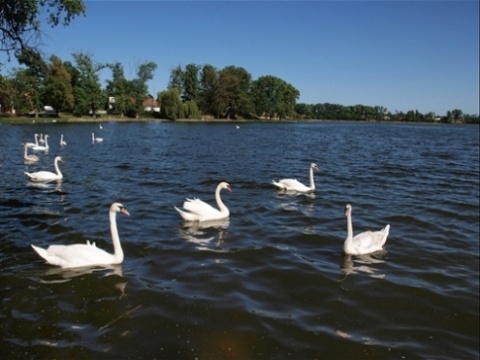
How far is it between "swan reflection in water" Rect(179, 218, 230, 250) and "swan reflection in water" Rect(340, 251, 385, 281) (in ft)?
9.80

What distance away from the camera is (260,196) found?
1633 cm

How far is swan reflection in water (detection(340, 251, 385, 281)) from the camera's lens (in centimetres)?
848

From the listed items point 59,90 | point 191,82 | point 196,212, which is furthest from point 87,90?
point 196,212

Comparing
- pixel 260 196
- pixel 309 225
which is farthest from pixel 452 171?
pixel 309 225

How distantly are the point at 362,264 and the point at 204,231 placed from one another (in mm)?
4222

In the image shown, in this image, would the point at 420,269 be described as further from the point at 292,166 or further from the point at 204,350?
the point at 292,166

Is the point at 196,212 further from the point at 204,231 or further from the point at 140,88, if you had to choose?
the point at 140,88

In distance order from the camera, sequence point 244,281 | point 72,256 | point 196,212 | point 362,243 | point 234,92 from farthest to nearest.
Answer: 1. point 234,92
2. point 196,212
3. point 362,243
4. point 72,256
5. point 244,281

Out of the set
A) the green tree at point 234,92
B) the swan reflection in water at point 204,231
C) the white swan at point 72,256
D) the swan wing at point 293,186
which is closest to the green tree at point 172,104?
the green tree at point 234,92

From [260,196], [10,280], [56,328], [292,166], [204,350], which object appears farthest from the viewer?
[292,166]

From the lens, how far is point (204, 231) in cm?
1119

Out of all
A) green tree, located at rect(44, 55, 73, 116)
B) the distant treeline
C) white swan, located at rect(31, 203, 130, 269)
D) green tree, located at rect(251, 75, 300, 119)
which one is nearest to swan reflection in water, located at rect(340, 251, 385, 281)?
white swan, located at rect(31, 203, 130, 269)

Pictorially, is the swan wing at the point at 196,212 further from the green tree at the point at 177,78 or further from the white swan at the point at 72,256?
the green tree at the point at 177,78

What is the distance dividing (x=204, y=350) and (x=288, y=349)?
44.8 inches
